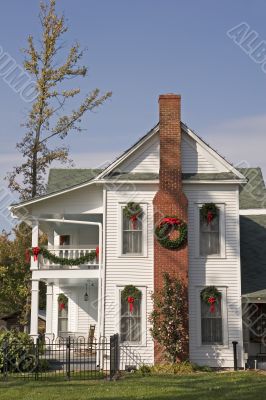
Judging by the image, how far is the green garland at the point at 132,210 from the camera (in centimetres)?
2203

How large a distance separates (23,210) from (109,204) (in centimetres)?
342

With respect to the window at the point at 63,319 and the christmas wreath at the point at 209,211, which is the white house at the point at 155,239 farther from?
the window at the point at 63,319

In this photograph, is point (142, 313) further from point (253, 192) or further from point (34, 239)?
point (253, 192)

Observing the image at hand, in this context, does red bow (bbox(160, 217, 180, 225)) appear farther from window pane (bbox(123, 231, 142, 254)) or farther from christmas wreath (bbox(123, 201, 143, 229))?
window pane (bbox(123, 231, 142, 254))

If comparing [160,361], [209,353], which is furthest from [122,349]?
[209,353]

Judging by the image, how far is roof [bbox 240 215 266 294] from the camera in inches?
903

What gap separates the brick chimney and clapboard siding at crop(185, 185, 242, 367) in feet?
1.68

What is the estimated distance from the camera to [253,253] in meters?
25.0

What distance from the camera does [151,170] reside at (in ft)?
74.2

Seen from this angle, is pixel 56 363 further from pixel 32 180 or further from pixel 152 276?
pixel 32 180

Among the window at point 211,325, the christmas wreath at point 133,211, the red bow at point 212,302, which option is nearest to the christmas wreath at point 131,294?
the christmas wreath at point 133,211

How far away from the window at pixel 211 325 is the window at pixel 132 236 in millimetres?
2998

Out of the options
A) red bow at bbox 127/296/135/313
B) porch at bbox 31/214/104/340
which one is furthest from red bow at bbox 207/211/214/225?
porch at bbox 31/214/104/340

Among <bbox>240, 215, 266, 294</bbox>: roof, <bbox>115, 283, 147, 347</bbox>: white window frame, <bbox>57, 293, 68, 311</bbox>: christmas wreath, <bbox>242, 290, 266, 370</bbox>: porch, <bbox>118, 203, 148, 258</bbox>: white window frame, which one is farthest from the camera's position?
<bbox>57, 293, 68, 311</bbox>: christmas wreath
